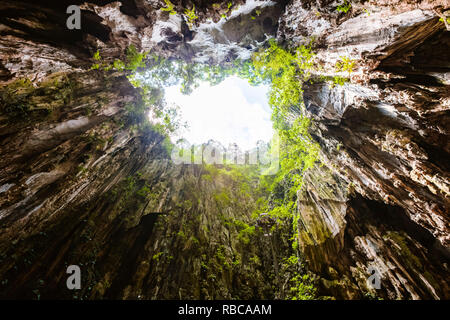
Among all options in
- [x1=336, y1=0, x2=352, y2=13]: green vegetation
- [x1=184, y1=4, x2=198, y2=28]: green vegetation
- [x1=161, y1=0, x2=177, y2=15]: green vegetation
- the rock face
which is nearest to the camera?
the rock face

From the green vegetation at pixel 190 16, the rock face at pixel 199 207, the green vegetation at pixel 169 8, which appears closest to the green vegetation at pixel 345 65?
the rock face at pixel 199 207

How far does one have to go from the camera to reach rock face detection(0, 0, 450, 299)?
506cm

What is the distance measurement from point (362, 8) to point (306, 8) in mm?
2875

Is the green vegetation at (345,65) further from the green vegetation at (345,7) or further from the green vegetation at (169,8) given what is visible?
the green vegetation at (169,8)

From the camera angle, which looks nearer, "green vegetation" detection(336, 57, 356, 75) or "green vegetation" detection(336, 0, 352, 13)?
"green vegetation" detection(336, 0, 352, 13)

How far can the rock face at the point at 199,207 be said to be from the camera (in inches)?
199

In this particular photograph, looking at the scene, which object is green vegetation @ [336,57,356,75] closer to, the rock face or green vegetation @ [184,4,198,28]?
the rock face

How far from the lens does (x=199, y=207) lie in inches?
432

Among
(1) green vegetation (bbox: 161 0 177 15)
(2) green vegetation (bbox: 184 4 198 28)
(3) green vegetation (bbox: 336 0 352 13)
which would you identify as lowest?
(3) green vegetation (bbox: 336 0 352 13)

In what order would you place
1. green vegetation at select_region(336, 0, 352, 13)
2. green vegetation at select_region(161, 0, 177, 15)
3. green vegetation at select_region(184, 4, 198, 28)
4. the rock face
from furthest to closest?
green vegetation at select_region(184, 4, 198, 28) < green vegetation at select_region(161, 0, 177, 15) < green vegetation at select_region(336, 0, 352, 13) < the rock face

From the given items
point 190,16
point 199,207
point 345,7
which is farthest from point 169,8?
point 199,207

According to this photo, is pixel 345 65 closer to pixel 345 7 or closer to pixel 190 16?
pixel 345 7

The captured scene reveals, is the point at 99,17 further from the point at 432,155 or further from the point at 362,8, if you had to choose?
the point at 432,155

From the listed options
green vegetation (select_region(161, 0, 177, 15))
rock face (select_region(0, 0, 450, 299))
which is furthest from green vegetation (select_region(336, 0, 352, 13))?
green vegetation (select_region(161, 0, 177, 15))
